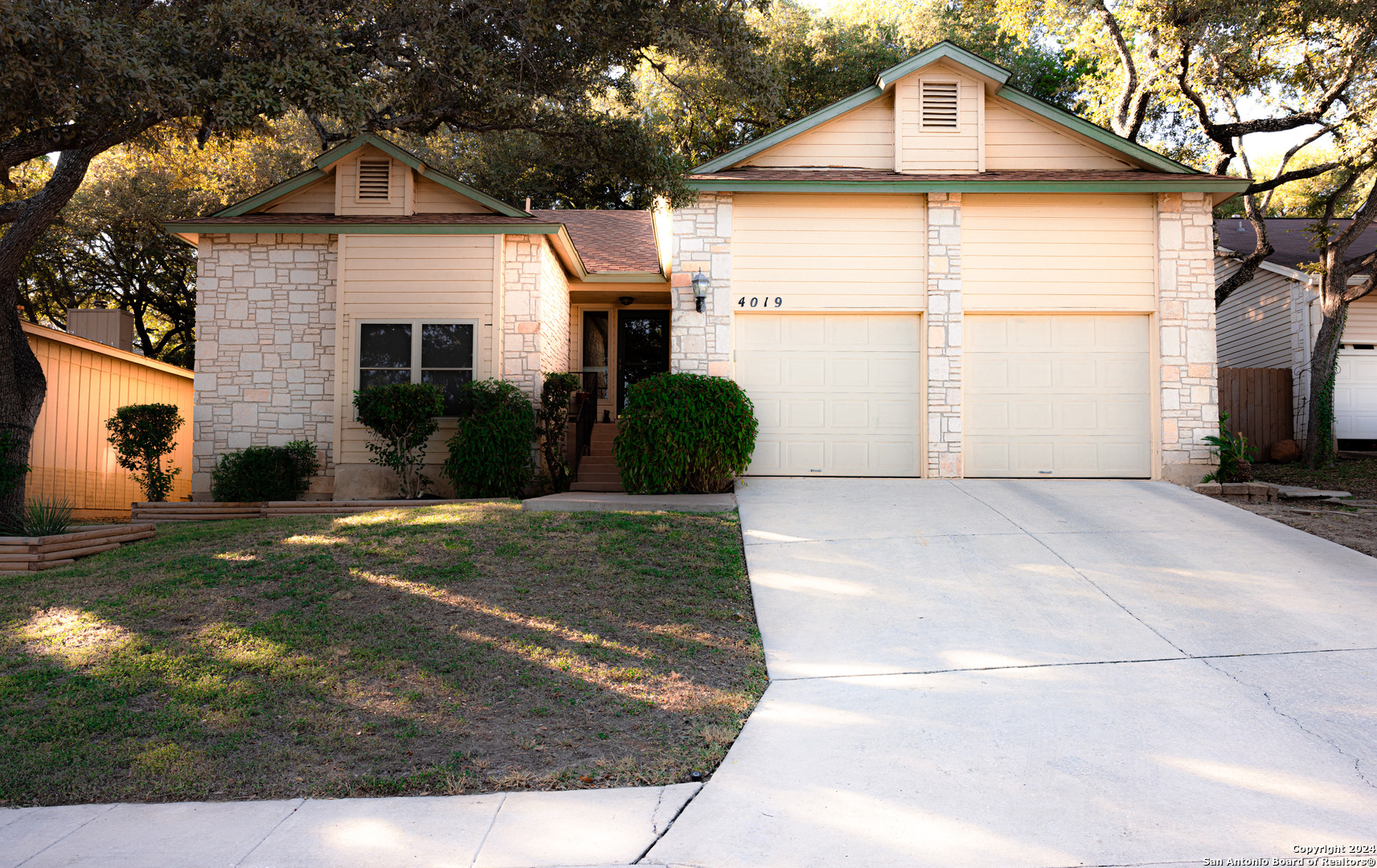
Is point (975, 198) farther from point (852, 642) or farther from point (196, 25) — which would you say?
point (196, 25)

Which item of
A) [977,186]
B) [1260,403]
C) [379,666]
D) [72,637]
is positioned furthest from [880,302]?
[72,637]

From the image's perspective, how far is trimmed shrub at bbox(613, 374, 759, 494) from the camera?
9.10m

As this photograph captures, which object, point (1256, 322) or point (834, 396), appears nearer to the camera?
point (834, 396)

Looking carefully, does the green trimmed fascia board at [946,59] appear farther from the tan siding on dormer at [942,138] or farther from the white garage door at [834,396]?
the white garage door at [834,396]

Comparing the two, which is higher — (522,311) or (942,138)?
(942,138)

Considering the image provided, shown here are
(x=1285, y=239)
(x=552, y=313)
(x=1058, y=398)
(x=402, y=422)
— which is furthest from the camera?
(x=1285, y=239)

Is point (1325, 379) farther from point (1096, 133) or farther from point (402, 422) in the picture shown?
point (402, 422)

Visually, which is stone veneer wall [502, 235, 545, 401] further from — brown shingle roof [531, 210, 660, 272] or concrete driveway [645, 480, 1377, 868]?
concrete driveway [645, 480, 1377, 868]

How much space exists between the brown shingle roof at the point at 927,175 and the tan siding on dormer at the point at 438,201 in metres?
3.24

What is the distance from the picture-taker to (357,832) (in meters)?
3.24

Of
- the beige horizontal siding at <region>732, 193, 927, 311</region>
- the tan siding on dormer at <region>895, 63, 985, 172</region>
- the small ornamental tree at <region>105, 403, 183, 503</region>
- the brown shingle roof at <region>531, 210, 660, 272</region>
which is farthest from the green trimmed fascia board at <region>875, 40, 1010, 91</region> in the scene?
the small ornamental tree at <region>105, 403, 183, 503</region>

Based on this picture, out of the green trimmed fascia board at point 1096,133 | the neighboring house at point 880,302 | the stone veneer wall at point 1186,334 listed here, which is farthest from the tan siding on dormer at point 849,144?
the stone veneer wall at point 1186,334

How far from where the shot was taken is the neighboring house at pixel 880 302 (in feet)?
33.9

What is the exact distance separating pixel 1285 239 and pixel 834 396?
539 inches
